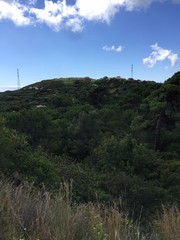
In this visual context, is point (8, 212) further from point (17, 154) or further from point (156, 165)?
point (156, 165)

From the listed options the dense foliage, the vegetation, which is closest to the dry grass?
the vegetation

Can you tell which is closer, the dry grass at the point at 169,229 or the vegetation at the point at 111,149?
the dry grass at the point at 169,229

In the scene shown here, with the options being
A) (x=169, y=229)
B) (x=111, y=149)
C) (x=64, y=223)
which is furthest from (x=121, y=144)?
(x=64, y=223)

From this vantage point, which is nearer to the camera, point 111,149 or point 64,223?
point 64,223

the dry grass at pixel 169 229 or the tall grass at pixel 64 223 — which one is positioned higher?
the tall grass at pixel 64 223

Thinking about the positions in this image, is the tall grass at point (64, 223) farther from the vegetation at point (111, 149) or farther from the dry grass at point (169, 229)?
the vegetation at point (111, 149)

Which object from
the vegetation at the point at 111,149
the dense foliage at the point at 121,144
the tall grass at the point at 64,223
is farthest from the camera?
the dense foliage at the point at 121,144

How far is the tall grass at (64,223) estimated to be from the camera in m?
4.23

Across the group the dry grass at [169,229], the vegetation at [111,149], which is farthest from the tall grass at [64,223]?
the vegetation at [111,149]

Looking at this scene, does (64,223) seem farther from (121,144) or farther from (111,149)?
(121,144)

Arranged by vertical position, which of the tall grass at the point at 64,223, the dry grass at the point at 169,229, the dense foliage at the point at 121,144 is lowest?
the dense foliage at the point at 121,144

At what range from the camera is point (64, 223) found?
441 centimetres

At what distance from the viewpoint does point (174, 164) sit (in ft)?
116

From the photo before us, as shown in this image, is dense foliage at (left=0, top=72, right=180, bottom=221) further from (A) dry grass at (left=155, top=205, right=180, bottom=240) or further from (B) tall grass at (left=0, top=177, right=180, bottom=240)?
(A) dry grass at (left=155, top=205, right=180, bottom=240)
